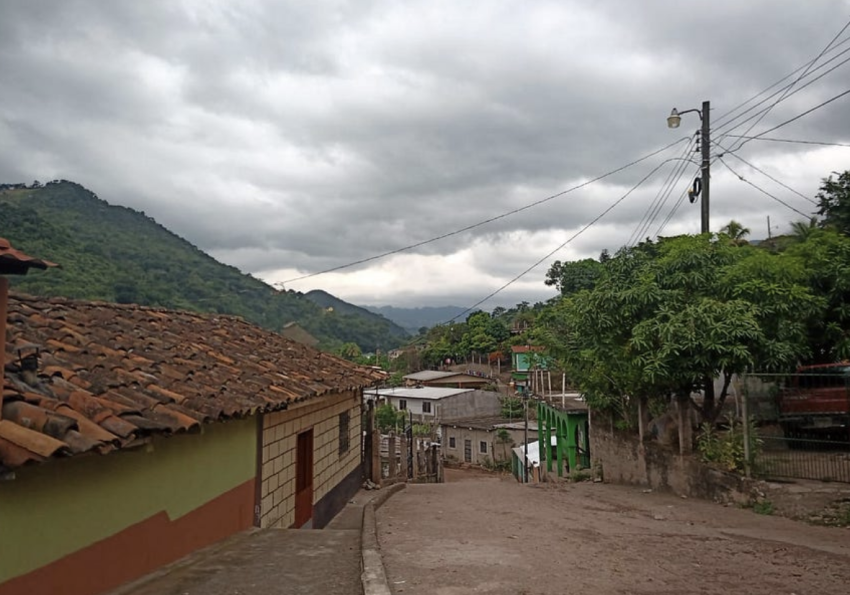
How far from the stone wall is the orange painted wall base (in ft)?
26.9

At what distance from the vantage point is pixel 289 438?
31.5 ft

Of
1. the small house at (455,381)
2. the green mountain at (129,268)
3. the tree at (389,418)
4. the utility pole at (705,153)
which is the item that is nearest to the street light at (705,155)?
the utility pole at (705,153)

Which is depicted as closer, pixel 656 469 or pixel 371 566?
pixel 371 566

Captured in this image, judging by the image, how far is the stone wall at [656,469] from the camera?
10.6 m

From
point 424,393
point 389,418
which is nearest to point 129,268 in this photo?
point 424,393

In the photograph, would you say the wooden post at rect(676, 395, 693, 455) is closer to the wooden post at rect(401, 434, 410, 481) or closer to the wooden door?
the wooden door

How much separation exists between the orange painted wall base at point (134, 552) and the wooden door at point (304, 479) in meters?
2.44

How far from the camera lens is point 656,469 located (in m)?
13.2

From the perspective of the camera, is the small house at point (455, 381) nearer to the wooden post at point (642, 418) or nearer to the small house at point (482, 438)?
the small house at point (482, 438)

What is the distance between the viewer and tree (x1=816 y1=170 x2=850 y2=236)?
16.4 meters

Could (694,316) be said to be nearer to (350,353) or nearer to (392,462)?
(392,462)

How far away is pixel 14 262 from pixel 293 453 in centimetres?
662

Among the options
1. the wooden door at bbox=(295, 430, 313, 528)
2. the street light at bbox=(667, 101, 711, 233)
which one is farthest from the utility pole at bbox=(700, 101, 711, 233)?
the wooden door at bbox=(295, 430, 313, 528)

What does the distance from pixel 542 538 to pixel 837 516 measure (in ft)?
15.4
